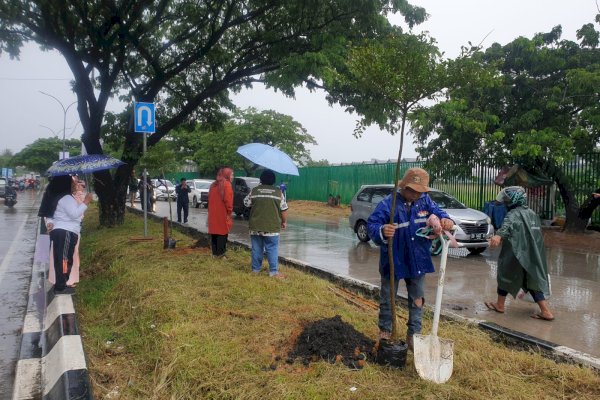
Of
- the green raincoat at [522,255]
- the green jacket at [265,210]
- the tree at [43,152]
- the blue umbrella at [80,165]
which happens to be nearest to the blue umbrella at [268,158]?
the green jacket at [265,210]

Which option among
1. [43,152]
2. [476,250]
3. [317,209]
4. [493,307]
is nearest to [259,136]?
[317,209]

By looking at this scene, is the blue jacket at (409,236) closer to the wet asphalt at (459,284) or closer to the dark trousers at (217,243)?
the wet asphalt at (459,284)

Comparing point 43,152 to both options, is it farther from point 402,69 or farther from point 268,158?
point 402,69

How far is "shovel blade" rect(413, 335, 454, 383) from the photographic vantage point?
3629 millimetres

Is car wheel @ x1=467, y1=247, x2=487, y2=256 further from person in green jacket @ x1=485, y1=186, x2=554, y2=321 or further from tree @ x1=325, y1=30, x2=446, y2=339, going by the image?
tree @ x1=325, y1=30, x2=446, y2=339

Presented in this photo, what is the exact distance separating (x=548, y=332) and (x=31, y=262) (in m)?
9.41

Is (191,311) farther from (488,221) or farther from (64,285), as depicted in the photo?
(488,221)

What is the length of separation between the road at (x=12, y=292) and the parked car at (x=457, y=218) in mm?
7961

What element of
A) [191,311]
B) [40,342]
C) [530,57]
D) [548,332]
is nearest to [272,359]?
[191,311]

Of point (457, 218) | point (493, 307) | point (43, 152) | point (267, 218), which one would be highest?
point (43, 152)

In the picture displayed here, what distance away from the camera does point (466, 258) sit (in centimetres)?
1107

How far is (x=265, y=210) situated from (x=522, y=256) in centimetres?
339

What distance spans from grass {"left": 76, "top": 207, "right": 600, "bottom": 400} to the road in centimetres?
68

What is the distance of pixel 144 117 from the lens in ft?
33.5
